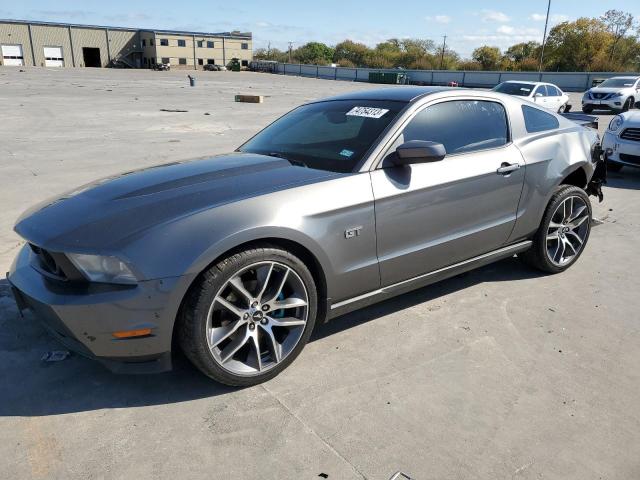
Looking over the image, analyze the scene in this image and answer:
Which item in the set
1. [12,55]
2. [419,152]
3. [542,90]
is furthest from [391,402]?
[12,55]

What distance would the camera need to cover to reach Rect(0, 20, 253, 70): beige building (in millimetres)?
77375

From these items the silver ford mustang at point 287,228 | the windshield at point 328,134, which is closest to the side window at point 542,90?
the silver ford mustang at point 287,228

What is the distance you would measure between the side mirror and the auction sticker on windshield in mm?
454

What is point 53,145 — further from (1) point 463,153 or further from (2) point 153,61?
(2) point 153,61

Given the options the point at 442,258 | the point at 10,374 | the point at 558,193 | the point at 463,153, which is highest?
the point at 463,153

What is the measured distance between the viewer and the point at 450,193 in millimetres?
3377

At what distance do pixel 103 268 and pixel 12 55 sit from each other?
302 feet

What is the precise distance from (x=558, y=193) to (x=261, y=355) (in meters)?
2.92

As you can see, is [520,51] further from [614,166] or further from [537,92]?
[614,166]

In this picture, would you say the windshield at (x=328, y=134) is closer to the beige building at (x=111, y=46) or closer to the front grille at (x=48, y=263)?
the front grille at (x=48, y=263)

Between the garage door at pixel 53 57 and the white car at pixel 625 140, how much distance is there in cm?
9085

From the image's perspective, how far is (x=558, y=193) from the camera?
423 cm

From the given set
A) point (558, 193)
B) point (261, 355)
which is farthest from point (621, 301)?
point (261, 355)

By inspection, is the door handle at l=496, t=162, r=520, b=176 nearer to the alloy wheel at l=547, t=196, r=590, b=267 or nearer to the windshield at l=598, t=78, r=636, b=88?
the alloy wheel at l=547, t=196, r=590, b=267
